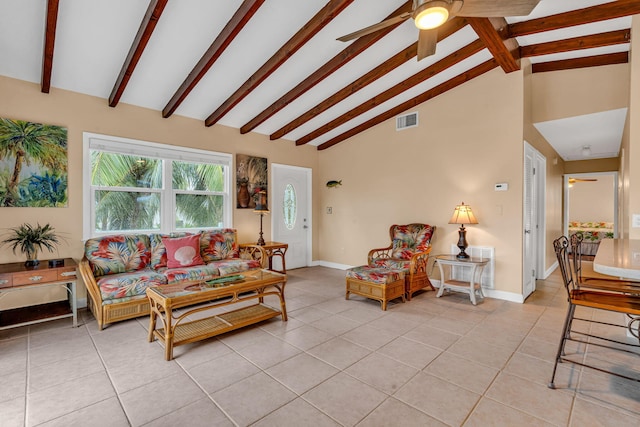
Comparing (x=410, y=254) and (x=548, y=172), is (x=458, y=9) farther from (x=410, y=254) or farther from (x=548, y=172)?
(x=548, y=172)

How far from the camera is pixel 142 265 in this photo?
13.1 ft

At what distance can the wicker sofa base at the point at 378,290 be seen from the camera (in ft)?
12.6

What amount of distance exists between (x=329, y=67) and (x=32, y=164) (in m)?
3.66

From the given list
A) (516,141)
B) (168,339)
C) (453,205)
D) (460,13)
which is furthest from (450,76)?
(168,339)

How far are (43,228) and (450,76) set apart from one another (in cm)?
565

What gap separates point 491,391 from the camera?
212cm

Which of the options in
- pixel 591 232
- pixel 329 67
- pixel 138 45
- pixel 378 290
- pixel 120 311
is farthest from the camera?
pixel 591 232

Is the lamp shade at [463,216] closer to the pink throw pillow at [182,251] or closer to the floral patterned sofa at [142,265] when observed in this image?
the floral patterned sofa at [142,265]

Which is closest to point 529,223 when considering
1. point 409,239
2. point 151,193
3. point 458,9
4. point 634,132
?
point 409,239

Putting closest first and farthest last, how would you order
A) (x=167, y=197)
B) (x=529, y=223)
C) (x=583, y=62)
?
(x=583, y=62) → (x=529, y=223) → (x=167, y=197)

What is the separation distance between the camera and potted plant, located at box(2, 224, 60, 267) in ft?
10.9

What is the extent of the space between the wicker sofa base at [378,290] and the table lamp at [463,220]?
100 cm

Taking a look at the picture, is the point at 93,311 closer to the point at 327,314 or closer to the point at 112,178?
the point at 112,178

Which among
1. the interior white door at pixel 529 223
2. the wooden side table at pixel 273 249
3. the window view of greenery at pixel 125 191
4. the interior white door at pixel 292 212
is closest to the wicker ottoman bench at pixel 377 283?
the wooden side table at pixel 273 249
